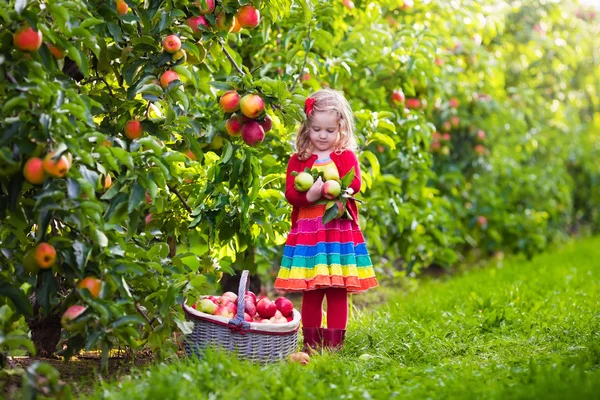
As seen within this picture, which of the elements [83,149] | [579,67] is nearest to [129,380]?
[83,149]

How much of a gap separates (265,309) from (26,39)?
151 cm

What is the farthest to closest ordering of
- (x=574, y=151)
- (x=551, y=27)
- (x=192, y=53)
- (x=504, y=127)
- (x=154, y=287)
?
(x=574, y=151) < (x=551, y=27) < (x=504, y=127) < (x=192, y=53) < (x=154, y=287)

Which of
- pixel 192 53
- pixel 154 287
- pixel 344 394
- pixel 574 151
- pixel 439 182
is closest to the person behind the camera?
pixel 344 394

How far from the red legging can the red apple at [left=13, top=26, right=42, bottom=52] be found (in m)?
1.65

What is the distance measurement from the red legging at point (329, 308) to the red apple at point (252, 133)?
2.57ft

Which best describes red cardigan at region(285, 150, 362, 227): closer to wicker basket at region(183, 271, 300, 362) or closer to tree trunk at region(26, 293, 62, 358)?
wicker basket at region(183, 271, 300, 362)

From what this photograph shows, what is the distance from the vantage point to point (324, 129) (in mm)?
3475

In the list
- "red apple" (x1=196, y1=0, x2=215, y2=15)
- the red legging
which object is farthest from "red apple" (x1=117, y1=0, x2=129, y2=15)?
the red legging

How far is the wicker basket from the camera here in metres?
3.16

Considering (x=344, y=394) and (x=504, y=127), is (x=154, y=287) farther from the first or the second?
(x=504, y=127)

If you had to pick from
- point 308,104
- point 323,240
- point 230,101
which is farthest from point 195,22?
point 323,240

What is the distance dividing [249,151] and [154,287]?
Result: 2.21 ft

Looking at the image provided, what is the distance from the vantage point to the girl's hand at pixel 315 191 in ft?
10.9

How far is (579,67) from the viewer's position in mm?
10031
